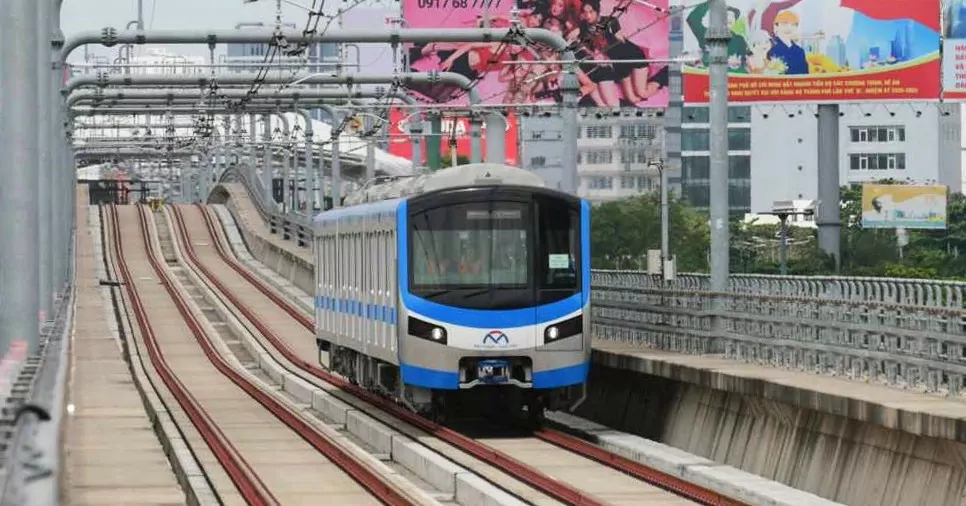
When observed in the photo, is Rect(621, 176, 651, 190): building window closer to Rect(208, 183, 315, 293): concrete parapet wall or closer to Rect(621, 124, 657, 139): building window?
Rect(621, 124, 657, 139): building window

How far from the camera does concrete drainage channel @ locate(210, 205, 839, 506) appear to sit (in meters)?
19.0

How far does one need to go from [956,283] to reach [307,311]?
3826cm

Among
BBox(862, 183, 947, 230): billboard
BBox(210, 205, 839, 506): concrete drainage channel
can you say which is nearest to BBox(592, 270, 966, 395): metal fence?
BBox(210, 205, 839, 506): concrete drainage channel

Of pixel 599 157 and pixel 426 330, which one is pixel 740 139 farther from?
pixel 426 330

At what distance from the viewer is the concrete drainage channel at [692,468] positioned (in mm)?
19031

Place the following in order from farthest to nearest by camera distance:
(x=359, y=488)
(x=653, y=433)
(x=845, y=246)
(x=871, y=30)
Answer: (x=845, y=246)
(x=871, y=30)
(x=653, y=433)
(x=359, y=488)

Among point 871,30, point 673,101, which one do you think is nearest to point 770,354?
point 871,30

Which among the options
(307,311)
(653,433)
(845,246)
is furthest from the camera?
(845,246)

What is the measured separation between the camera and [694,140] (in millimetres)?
159750

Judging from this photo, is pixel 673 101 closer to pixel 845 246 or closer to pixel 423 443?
pixel 845 246

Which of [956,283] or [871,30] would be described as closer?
[956,283]

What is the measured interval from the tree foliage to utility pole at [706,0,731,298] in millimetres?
49886

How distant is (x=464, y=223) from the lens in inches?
1054

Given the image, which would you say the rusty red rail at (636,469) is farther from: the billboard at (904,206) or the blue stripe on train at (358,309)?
the billboard at (904,206)
